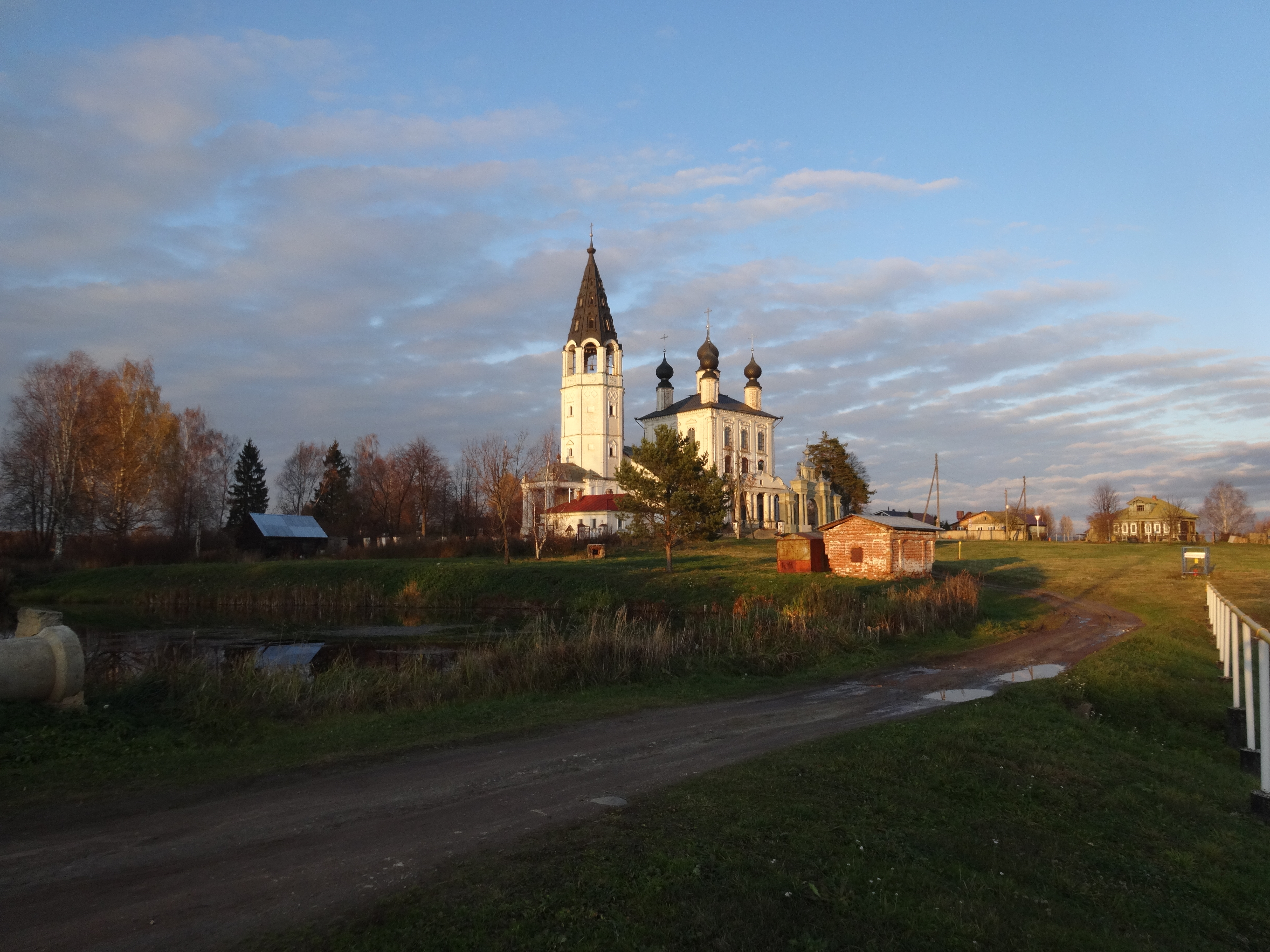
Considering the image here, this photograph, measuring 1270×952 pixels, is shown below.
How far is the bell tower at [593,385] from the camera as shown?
85312 millimetres

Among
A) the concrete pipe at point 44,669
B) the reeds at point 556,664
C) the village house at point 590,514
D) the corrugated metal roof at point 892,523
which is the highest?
the village house at point 590,514

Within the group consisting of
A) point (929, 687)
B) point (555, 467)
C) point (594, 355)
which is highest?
point (594, 355)

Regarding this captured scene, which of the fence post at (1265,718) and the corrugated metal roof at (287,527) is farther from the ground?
the corrugated metal roof at (287,527)

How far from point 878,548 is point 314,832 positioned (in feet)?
92.2

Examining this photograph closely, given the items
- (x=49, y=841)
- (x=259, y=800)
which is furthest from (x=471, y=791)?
(x=49, y=841)

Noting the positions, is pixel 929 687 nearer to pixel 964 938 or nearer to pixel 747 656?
pixel 747 656

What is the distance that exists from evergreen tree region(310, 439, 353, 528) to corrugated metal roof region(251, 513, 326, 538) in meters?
14.8

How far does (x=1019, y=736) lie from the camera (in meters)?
9.80

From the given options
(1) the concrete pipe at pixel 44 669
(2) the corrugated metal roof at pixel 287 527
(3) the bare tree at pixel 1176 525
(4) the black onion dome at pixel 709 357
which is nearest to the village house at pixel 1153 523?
(3) the bare tree at pixel 1176 525

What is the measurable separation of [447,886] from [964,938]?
9.88ft

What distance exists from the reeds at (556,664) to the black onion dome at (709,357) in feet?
214

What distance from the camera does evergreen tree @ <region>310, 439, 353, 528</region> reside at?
77.6 metres

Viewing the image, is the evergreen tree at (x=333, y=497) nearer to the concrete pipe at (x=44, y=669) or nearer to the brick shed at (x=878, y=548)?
the brick shed at (x=878, y=548)

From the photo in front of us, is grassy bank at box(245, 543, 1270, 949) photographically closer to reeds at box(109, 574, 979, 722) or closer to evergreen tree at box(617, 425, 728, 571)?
reeds at box(109, 574, 979, 722)
